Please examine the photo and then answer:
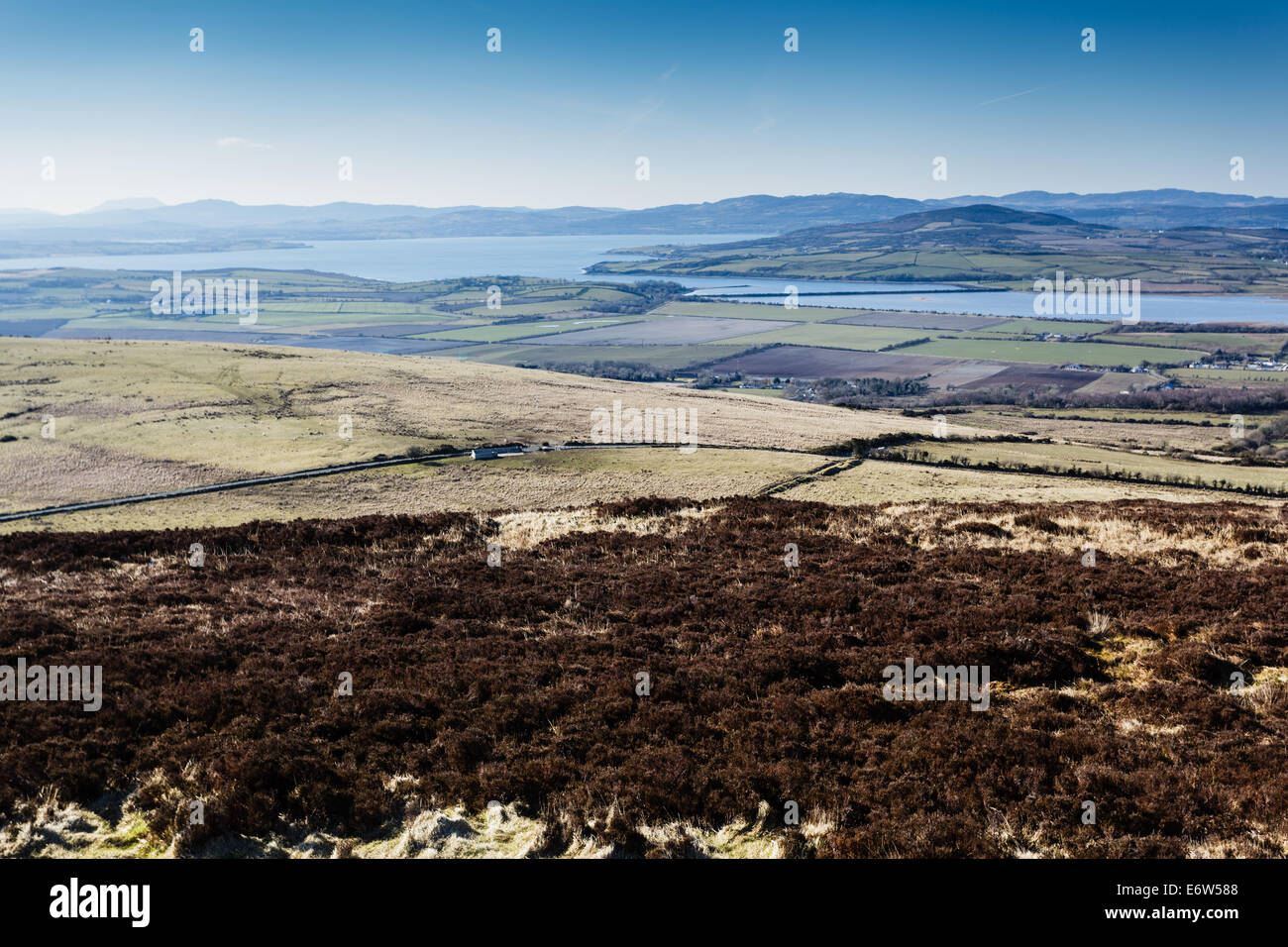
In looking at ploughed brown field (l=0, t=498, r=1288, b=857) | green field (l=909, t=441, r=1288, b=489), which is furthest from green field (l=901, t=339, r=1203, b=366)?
ploughed brown field (l=0, t=498, r=1288, b=857)

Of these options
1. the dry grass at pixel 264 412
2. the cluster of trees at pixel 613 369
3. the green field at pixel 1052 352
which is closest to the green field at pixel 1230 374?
the green field at pixel 1052 352

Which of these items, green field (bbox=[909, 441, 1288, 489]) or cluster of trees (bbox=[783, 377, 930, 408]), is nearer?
green field (bbox=[909, 441, 1288, 489])

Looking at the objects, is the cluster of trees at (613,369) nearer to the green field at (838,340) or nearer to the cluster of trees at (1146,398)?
the green field at (838,340)

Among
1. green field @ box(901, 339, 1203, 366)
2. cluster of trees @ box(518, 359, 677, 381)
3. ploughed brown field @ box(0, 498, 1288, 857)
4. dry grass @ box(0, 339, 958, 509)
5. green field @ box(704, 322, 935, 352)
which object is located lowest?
ploughed brown field @ box(0, 498, 1288, 857)

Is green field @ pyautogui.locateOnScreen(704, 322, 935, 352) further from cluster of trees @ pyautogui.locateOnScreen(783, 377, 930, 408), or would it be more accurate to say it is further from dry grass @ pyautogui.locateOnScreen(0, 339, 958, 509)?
dry grass @ pyautogui.locateOnScreen(0, 339, 958, 509)

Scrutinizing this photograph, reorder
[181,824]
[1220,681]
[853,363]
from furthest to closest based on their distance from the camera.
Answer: [853,363], [1220,681], [181,824]

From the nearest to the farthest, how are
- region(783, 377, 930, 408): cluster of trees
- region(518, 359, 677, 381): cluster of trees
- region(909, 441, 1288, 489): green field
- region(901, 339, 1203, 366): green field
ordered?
region(909, 441, 1288, 489): green field, region(783, 377, 930, 408): cluster of trees, region(518, 359, 677, 381): cluster of trees, region(901, 339, 1203, 366): green field
